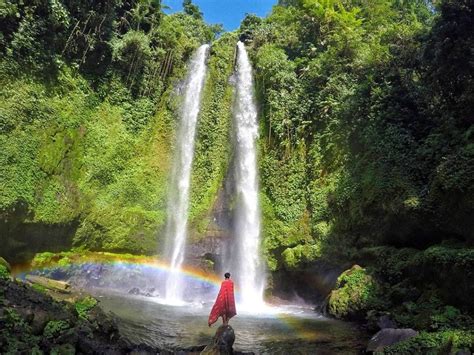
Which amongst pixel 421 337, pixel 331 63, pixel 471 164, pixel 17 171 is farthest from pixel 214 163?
pixel 421 337

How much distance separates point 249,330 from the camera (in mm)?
11859

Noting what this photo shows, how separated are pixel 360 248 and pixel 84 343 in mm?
11518

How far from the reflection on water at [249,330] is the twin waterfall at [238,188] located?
10.8ft

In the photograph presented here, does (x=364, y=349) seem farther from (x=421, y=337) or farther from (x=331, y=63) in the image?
(x=331, y=63)

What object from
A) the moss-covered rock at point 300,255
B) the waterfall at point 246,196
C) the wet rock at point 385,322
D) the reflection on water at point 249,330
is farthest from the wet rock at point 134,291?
the wet rock at point 385,322

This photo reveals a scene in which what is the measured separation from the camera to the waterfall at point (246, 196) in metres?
19.3

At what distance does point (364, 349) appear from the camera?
31.9 ft

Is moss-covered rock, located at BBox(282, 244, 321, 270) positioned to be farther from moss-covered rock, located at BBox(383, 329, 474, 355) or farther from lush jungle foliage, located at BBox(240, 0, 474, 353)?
moss-covered rock, located at BBox(383, 329, 474, 355)

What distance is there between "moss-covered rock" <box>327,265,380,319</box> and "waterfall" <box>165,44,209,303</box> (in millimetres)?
7391

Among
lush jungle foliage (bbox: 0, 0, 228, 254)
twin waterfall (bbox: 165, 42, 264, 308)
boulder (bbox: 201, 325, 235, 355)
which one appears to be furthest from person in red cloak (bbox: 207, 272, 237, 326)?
lush jungle foliage (bbox: 0, 0, 228, 254)

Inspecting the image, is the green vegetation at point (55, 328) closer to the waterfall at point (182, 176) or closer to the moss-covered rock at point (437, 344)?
the moss-covered rock at point (437, 344)

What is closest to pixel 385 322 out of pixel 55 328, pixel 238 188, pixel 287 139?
pixel 55 328

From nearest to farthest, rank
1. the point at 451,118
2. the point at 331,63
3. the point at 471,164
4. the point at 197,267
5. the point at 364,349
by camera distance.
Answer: the point at 364,349 → the point at 471,164 → the point at 451,118 → the point at 197,267 → the point at 331,63

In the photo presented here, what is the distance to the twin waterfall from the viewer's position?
1945 cm
